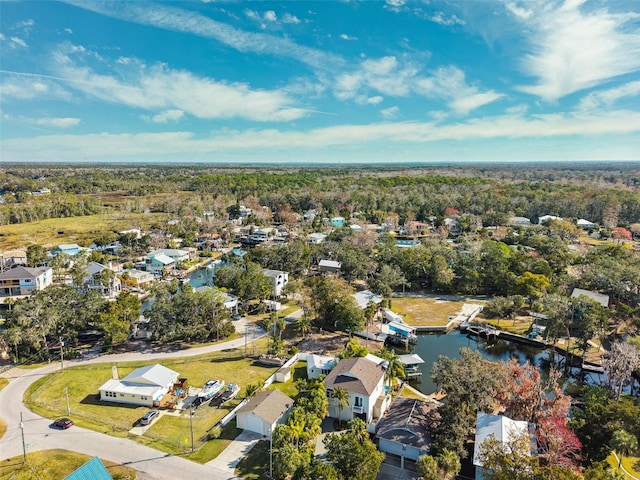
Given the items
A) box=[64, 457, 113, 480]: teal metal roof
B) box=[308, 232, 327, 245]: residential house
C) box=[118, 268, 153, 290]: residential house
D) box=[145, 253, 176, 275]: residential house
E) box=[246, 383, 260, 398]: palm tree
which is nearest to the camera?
box=[64, 457, 113, 480]: teal metal roof

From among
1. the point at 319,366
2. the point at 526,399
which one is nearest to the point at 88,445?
the point at 319,366

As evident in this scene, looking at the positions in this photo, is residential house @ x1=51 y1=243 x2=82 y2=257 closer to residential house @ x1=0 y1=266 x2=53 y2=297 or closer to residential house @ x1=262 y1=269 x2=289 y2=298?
residential house @ x1=0 y1=266 x2=53 y2=297

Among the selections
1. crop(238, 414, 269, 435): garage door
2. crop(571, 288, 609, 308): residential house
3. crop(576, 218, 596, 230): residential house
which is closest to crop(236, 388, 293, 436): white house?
crop(238, 414, 269, 435): garage door

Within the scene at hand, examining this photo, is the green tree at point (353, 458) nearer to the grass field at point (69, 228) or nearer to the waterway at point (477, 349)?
the waterway at point (477, 349)

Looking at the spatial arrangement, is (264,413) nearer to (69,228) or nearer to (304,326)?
(304,326)

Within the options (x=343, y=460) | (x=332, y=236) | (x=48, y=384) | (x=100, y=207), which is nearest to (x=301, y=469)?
(x=343, y=460)
